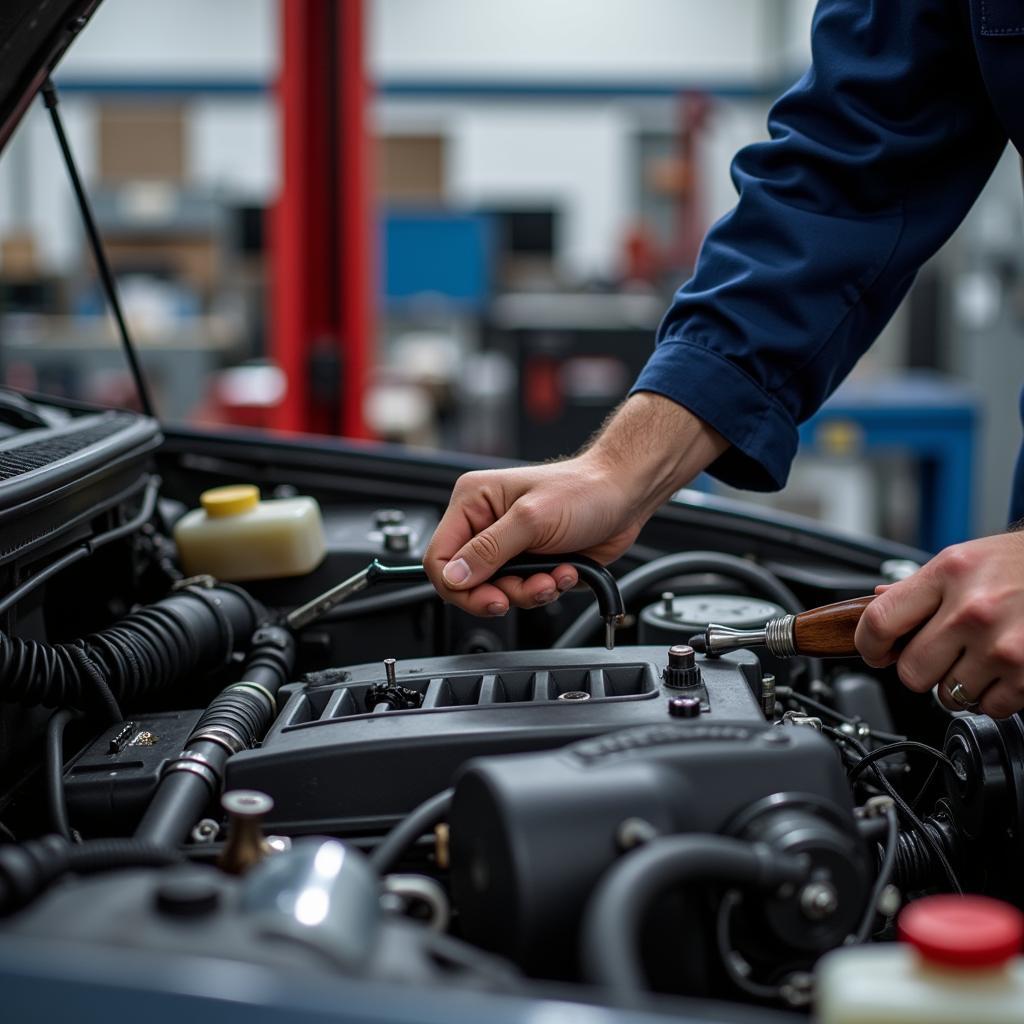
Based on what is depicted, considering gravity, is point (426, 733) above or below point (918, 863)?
above

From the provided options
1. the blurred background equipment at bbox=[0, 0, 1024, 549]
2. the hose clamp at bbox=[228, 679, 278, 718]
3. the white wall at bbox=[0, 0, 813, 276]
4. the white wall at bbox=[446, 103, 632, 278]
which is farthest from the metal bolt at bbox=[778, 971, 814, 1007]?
the white wall at bbox=[446, 103, 632, 278]

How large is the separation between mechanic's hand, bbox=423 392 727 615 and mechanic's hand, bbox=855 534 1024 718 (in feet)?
0.84

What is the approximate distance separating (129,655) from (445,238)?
6073mm

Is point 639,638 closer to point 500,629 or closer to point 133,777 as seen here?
point 500,629

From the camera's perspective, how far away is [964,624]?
78 centimetres

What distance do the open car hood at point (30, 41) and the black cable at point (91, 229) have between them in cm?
7

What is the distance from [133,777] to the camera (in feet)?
2.63

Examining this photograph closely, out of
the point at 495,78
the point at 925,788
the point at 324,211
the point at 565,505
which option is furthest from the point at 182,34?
the point at 925,788

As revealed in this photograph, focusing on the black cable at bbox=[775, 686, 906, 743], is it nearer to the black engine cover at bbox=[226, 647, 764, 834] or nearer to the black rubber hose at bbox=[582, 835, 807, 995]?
the black engine cover at bbox=[226, 647, 764, 834]

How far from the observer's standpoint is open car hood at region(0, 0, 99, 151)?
3.17 feet

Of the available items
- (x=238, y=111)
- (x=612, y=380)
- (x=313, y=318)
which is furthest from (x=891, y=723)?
(x=238, y=111)

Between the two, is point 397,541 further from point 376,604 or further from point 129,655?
point 129,655

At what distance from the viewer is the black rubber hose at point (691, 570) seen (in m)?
1.11

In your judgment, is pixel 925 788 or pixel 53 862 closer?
pixel 53 862
